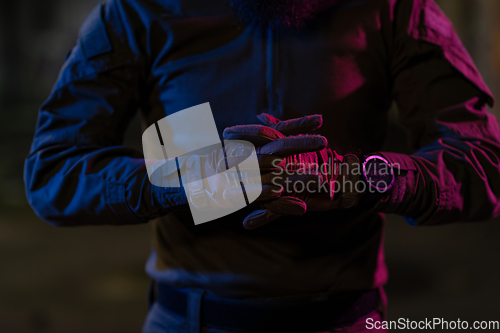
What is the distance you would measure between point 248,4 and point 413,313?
171 centimetres

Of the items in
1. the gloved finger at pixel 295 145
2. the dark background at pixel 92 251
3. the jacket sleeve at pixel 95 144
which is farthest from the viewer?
the dark background at pixel 92 251

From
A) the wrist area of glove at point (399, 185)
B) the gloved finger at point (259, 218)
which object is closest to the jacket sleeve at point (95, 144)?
the gloved finger at point (259, 218)

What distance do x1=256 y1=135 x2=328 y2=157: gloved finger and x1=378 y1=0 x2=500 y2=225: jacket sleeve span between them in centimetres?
12

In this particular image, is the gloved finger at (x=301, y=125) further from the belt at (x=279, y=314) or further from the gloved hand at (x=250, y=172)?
the belt at (x=279, y=314)

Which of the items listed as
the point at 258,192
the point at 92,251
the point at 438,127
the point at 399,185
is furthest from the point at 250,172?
the point at 92,251

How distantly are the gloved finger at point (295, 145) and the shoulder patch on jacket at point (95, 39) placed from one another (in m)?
0.33

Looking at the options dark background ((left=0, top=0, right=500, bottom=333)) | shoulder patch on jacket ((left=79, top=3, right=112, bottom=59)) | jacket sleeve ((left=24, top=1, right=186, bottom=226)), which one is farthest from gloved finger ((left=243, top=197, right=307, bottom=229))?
dark background ((left=0, top=0, right=500, bottom=333))

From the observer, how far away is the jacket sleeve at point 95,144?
59cm

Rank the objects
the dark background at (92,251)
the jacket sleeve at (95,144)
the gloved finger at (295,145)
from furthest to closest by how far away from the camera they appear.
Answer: the dark background at (92,251), the jacket sleeve at (95,144), the gloved finger at (295,145)

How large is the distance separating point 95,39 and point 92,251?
2.06m

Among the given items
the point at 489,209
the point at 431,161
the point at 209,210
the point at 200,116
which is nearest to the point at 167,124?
the point at 200,116

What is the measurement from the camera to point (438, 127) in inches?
25.1

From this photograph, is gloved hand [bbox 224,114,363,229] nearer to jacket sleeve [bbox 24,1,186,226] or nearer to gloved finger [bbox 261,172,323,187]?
gloved finger [bbox 261,172,323,187]

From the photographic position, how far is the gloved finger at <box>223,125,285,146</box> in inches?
19.5
